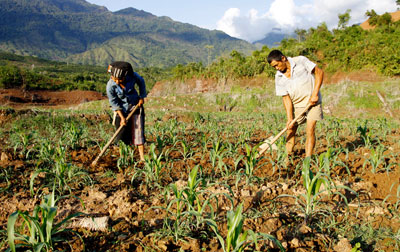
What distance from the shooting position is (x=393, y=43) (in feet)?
44.7

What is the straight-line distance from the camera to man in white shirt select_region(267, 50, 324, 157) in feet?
11.0

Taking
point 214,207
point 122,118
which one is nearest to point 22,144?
point 122,118

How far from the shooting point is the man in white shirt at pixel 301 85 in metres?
3.36

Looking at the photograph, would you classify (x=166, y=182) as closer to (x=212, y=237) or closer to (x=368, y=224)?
(x=212, y=237)

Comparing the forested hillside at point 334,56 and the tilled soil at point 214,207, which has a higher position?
the forested hillside at point 334,56

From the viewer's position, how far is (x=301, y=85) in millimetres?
3504

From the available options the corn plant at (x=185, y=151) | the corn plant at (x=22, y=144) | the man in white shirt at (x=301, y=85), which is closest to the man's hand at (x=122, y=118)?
the corn plant at (x=185, y=151)

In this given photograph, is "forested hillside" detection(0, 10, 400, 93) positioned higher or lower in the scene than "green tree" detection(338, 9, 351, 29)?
lower

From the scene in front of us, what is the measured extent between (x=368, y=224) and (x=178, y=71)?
777 inches

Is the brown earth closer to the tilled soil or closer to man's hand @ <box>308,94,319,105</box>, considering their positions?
the tilled soil

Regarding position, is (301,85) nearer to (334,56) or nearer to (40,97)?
(334,56)

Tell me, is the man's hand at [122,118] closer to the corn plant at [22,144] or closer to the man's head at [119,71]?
the man's head at [119,71]

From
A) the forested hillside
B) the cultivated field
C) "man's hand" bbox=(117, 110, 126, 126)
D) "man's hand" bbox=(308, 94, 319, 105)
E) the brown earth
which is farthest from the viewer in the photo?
the brown earth

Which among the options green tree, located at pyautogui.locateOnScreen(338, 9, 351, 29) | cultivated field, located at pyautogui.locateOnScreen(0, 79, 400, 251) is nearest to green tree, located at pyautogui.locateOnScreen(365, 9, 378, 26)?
green tree, located at pyautogui.locateOnScreen(338, 9, 351, 29)
